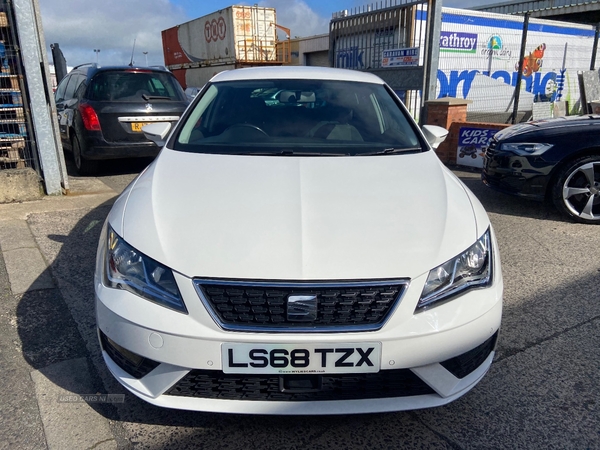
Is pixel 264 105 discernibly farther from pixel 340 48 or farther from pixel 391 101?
pixel 340 48

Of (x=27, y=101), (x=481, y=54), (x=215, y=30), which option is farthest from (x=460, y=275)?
(x=215, y=30)

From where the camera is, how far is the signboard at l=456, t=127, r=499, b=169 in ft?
24.6

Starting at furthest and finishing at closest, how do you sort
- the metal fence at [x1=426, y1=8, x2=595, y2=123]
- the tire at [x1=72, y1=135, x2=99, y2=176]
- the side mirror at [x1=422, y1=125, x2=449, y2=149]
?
the metal fence at [x1=426, y1=8, x2=595, y2=123], the tire at [x1=72, y1=135, x2=99, y2=176], the side mirror at [x1=422, y1=125, x2=449, y2=149]

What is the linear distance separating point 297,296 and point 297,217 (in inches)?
16.4

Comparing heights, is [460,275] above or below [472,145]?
above

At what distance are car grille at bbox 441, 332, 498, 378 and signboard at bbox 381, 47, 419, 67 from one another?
6857 millimetres

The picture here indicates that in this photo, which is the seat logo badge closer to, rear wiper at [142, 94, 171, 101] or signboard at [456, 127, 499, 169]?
rear wiper at [142, 94, 171, 101]

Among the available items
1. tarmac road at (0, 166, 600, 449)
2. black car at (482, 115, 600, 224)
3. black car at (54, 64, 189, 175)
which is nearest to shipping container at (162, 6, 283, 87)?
black car at (54, 64, 189, 175)

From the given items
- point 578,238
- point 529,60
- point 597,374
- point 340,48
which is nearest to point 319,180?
point 597,374

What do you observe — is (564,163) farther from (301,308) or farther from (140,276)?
(140,276)

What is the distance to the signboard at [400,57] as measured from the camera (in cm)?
804

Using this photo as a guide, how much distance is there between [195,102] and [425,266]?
2.18m

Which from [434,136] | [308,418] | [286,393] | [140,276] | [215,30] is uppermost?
[215,30]

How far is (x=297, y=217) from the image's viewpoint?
2.08m
